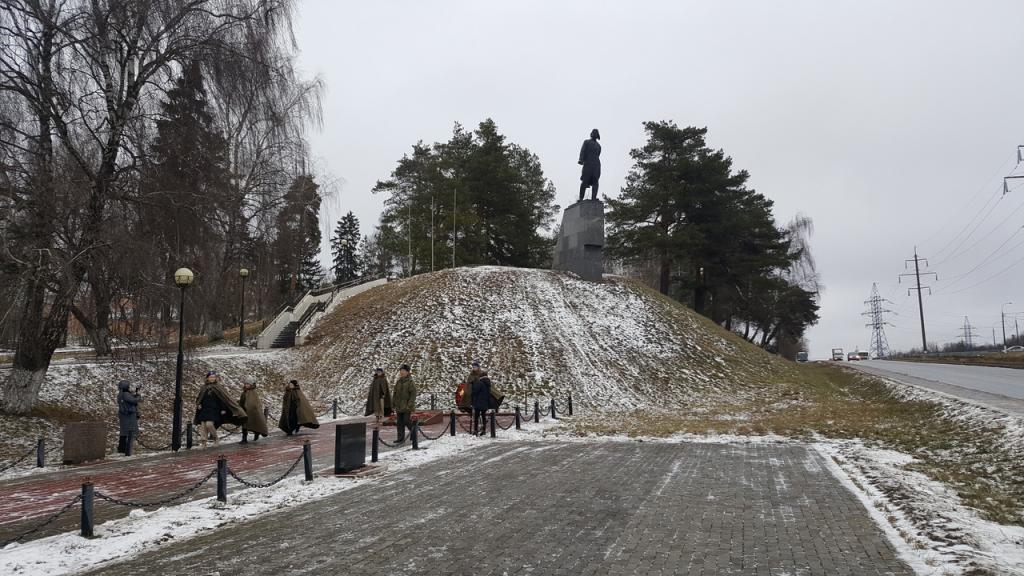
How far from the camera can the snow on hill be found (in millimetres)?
25125

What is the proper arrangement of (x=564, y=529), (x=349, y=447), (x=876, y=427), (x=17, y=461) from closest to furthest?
(x=564, y=529), (x=349, y=447), (x=17, y=461), (x=876, y=427)

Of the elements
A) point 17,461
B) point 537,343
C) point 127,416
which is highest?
point 537,343

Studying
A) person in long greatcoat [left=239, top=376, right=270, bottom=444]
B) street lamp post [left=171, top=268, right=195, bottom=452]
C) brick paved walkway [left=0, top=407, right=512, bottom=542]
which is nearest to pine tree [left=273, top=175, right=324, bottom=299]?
person in long greatcoat [left=239, top=376, right=270, bottom=444]

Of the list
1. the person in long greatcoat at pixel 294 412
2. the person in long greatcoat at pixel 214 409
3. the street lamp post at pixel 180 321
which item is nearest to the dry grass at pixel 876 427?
the person in long greatcoat at pixel 294 412

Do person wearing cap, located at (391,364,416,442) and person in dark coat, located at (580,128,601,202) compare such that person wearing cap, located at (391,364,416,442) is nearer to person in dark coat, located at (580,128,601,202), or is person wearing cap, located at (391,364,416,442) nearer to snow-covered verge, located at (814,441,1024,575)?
snow-covered verge, located at (814,441,1024,575)

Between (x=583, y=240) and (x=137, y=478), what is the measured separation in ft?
88.8

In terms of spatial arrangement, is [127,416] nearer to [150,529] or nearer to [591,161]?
[150,529]

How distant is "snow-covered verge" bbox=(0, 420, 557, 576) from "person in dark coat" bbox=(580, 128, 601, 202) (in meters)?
26.0

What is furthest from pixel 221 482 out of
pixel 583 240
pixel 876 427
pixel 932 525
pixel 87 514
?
pixel 583 240

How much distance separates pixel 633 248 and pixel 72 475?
3500 cm

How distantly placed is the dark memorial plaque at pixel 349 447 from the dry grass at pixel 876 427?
705 cm

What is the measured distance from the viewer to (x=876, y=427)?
50.2 feet

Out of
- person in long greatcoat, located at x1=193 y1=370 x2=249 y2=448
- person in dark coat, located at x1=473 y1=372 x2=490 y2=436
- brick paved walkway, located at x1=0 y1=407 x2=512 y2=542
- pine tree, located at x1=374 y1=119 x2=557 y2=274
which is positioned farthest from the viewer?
pine tree, located at x1=374 y1=119 x2=557 y2=274

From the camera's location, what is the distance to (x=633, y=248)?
137 feet
